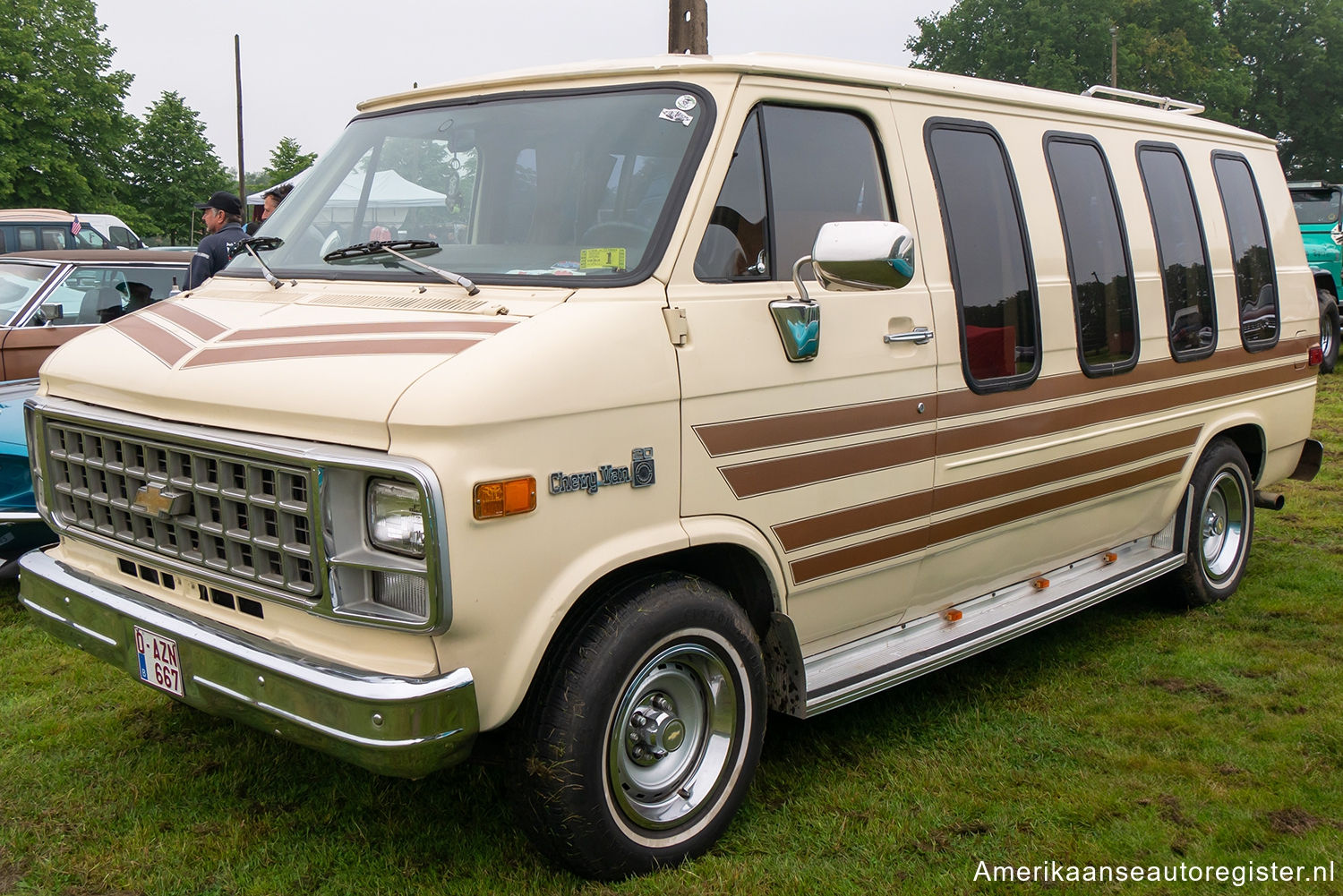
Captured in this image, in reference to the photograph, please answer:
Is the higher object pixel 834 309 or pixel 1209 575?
pixel 834 309

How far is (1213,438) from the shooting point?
593cm

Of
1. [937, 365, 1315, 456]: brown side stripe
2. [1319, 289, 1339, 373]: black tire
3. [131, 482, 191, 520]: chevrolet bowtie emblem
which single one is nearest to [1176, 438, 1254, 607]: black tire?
[937, 365, 1315, 456]: brown side stripe

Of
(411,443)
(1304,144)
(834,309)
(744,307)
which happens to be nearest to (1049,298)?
(834,309)

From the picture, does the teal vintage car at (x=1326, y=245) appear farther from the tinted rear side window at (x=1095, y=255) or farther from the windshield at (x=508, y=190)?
the windshield at (x=508, y=190)

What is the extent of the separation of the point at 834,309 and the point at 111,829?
283 centimetres

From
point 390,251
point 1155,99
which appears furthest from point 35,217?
point 390,251

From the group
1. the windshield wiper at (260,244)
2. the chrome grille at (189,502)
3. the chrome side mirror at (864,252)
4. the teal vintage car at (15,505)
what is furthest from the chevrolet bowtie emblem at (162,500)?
the teal vintage car at (15,505)

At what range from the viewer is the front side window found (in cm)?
354

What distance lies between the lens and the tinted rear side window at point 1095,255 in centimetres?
486

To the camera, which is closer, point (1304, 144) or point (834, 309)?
point (834, 309)

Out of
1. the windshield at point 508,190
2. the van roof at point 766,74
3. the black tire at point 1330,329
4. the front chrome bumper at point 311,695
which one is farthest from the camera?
the black tire at point 1330,329

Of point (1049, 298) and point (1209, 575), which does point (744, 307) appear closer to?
point (1049, 298)

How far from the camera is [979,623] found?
452cm

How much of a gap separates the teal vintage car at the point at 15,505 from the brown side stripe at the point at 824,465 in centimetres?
385
